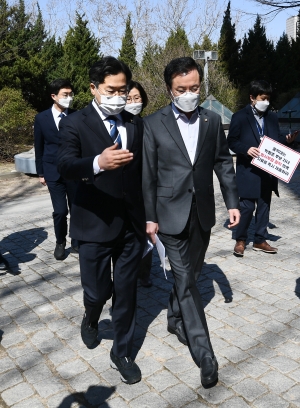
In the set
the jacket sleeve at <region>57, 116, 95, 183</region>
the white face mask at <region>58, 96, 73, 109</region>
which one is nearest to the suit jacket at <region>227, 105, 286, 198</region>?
the white face mask at <region>58, 96, 73, 109</region>

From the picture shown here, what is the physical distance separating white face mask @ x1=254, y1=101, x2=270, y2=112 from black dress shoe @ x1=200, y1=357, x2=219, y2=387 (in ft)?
10.8

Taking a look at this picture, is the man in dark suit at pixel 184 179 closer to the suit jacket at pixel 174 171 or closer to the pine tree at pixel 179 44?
the suit jacket at pixel 174 171

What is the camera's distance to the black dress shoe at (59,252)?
6003 millimetres

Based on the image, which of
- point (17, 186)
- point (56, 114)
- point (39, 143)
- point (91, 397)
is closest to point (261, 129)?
point (56, 114)

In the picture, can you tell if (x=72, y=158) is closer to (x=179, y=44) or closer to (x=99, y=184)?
(x=99, y=184)

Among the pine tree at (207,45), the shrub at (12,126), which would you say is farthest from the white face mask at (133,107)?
the pine tree at (207,45)

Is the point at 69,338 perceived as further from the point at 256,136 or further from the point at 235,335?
the point at 256,136

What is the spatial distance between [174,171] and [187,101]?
47 centimetres

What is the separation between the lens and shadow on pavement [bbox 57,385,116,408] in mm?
3098

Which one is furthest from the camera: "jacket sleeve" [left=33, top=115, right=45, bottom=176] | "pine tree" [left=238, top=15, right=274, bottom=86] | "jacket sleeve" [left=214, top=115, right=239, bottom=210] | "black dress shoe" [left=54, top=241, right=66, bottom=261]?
"pine tree" [left=238, top=15, right=274, bottom=86]

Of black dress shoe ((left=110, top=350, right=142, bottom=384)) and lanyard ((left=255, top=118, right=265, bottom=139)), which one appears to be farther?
lanyard ((left=255, top=118, right=265, bottom=139))

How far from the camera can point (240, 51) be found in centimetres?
3309

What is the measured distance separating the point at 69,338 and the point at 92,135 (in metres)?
1.75

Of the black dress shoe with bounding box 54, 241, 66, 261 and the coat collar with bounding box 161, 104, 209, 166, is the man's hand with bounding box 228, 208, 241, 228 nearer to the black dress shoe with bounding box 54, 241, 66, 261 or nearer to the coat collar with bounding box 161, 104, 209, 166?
the coat collar with bounding box 161, 104, 209, 166
